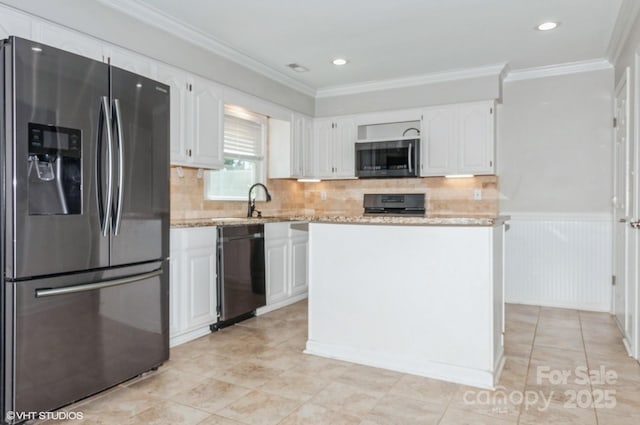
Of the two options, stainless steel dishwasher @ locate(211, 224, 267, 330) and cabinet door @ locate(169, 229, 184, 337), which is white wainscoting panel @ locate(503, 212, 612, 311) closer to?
stainless steel dishwasher @ locate(211, 224, 267, 330)

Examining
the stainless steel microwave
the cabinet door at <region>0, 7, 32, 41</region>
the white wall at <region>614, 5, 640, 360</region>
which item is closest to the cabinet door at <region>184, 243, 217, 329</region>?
the cabinet door at <region>0, 7, 32, 41</region>

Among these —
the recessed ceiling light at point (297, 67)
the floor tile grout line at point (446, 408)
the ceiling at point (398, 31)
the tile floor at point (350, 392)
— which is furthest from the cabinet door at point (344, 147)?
the floor tile grout line at point (446, 408)

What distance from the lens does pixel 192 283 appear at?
3.40 metres

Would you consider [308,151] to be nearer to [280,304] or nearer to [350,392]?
[280,304]

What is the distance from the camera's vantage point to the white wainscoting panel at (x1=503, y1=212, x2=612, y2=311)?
14.4 ft

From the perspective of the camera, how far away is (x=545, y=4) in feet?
10.1

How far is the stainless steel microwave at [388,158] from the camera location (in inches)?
190

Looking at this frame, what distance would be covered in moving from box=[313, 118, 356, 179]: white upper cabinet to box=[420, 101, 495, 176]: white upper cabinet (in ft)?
2.96

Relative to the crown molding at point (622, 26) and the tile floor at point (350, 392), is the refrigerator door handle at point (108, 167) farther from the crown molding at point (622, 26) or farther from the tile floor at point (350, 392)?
the crown molding at point (622, 26)

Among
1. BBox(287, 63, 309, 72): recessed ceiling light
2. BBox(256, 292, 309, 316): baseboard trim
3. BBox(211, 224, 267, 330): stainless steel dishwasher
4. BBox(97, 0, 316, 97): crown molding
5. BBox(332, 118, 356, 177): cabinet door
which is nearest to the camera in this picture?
BBox(97, 0, 316, 97): crown molding

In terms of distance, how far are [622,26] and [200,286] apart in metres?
3.84

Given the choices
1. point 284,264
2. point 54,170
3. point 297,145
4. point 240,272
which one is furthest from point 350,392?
point 297,145

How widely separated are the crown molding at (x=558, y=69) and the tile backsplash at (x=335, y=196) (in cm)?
110

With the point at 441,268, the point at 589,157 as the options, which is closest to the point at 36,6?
the point at 441,268
